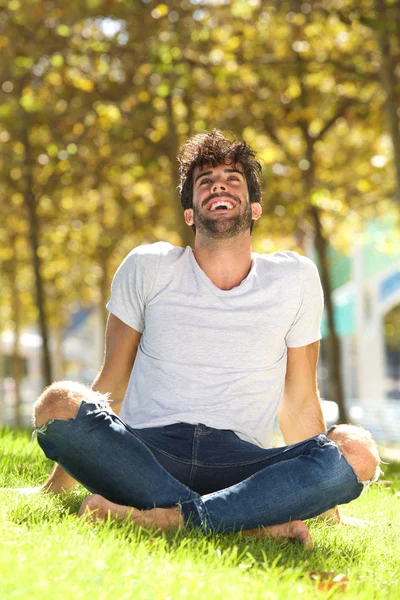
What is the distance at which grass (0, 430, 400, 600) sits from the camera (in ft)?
10.0

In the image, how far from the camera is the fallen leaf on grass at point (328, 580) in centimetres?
336

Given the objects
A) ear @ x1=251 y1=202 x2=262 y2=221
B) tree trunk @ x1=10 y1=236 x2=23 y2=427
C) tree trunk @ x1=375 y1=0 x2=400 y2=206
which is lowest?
tree trunk @ x1=10 y1=236 x2=23 y2=427

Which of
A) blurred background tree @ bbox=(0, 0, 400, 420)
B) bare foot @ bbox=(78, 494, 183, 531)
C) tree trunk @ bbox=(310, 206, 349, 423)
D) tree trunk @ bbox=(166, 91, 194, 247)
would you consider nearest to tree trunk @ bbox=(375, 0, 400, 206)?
blurred background tree @ bbox=(0, 0, 400, 420)

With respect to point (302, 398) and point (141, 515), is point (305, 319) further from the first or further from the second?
point (141, 515)

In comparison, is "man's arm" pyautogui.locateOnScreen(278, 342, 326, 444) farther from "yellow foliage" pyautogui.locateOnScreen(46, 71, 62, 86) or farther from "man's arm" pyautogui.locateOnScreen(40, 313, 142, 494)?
"yellow foliage" pyautogui.locateOnScreen(46, 71, 62, 86)

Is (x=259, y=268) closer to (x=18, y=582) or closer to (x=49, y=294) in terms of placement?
(x=18, y=582)

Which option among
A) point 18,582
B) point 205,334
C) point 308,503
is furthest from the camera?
point 205,334

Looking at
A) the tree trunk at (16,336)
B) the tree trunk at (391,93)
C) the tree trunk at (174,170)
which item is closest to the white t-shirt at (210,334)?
the tree trunk at (391,93)

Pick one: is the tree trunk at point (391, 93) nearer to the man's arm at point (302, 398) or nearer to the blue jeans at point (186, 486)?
the man's arm at point (302, 398)

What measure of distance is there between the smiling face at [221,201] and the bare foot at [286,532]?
1546 millimetres

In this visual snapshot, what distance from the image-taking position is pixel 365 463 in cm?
421

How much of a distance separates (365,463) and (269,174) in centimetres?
895

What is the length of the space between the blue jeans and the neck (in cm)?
103

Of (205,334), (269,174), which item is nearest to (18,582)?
(205,334)
